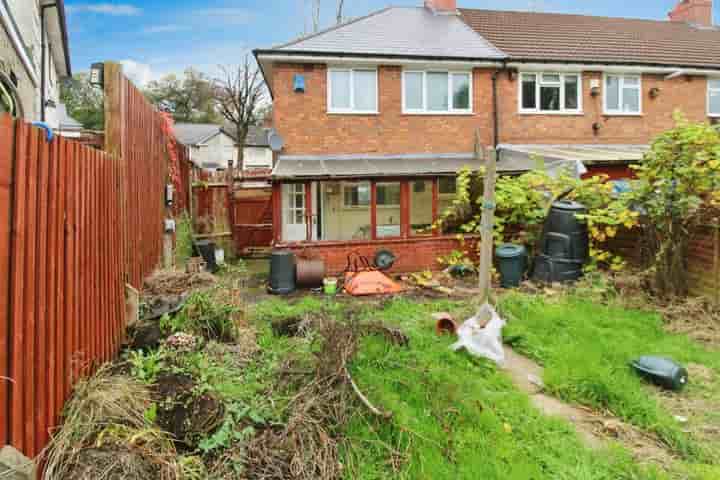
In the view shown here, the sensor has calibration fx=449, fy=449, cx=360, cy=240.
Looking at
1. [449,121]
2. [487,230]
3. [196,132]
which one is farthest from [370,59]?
[196,132]

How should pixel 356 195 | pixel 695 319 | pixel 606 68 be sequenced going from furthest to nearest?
pixel 356 195, pixel 606 68, pixel 695 319

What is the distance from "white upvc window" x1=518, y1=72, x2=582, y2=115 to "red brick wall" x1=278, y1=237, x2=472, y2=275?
19.1 feet

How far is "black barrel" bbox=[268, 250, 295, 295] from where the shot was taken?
867cm

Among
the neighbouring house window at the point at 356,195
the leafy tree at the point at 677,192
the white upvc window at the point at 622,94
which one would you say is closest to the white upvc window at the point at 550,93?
the white upvc window at the point at 622,94

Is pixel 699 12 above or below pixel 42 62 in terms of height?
above

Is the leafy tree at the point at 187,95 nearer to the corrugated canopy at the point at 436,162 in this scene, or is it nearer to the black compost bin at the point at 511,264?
the corrugated canopy at the point at 436,162

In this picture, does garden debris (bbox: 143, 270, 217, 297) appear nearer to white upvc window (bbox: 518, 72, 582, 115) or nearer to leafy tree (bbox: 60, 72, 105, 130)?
white upvc window (bbox: 518, 72, 582, 115)

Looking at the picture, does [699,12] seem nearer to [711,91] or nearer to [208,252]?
[711,91]

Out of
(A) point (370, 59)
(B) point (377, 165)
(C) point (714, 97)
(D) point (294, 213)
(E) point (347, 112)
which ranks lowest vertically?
(D) point (294, 213)

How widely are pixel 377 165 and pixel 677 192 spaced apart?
6.50 metres

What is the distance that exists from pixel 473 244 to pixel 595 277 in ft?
9.81

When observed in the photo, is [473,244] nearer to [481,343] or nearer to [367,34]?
[481,343]

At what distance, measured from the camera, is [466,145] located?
42.9 ft

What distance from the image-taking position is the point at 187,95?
177ft
